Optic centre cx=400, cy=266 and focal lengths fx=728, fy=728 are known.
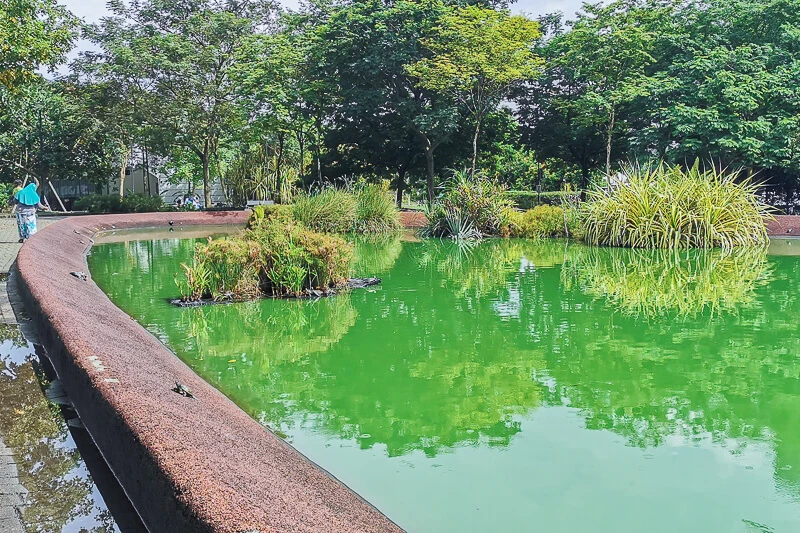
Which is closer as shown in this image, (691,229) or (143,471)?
(143,471)

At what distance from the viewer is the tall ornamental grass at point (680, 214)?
1591 centimetres

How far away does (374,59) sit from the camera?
26.4 m

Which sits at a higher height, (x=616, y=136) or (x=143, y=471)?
(x=616, y=136)

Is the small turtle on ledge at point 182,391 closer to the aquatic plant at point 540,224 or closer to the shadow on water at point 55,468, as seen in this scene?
the shadow on water at point 55,468

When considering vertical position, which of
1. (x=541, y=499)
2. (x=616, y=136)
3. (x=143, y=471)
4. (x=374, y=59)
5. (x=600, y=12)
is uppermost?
(x=600, y=12)

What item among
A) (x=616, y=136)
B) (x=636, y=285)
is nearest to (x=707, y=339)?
(x=636, y=285)

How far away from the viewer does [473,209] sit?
19875 millimetres

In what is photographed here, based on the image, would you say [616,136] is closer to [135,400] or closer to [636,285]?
[636,285]

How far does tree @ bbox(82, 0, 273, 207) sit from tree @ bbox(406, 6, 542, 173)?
8770 mm

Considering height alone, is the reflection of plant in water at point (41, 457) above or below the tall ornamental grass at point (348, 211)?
below

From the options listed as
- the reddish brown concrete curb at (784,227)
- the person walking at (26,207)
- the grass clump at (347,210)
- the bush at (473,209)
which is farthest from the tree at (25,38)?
the reddish brown concrete curb at (784,227)

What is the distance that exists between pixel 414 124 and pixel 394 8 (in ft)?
13.9

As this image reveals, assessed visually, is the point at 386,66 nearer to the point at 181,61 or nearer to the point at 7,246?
the point at 181,61

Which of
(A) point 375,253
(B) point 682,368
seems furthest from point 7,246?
(B) point 682,368
